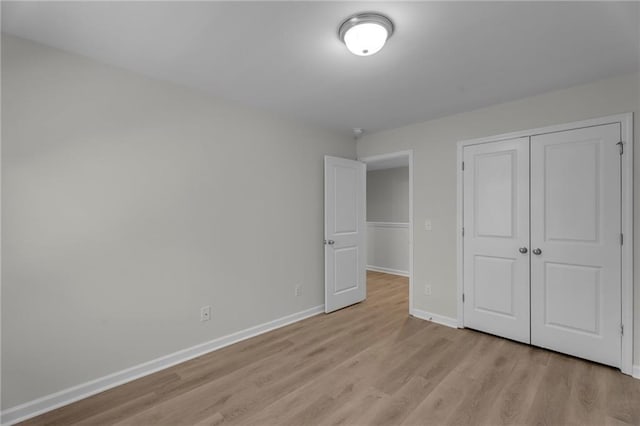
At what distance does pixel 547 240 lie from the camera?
2.74 metres

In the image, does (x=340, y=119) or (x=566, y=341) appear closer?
(x=566, y=341)

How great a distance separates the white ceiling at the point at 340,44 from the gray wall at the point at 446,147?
171 millimetres

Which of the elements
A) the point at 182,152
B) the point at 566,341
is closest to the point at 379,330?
the point at 566,341

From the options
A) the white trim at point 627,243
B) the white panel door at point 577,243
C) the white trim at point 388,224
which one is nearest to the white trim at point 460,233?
the white panel door at point 577,243

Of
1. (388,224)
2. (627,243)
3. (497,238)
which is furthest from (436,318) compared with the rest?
(388,224)

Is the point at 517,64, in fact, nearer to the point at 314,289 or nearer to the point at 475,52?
the point at 475,52

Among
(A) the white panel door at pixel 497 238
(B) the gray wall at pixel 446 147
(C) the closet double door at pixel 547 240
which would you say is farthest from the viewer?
(A) the white panel door at pixel 497 238

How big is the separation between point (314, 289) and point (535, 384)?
231cm

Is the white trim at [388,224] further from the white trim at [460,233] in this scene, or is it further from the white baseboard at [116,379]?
the white baseboard at [116,379]

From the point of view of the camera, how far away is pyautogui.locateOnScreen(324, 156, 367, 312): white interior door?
12.4ft

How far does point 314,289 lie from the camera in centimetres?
373

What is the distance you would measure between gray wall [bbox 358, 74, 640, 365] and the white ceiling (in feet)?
0.56

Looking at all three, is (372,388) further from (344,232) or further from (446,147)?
(446,147)

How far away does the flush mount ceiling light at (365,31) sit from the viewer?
1.64 metres
